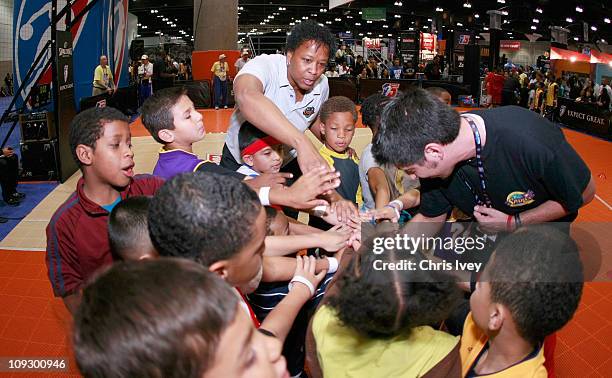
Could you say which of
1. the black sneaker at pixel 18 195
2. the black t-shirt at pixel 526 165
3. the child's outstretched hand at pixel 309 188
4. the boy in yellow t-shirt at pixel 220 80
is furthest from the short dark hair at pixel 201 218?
the boy in yellow t-shirt at pixel 220 80

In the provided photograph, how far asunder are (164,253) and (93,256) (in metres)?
0.98

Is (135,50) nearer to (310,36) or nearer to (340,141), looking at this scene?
(340,141)

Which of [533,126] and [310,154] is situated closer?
[533,126]

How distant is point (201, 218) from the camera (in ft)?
4.47

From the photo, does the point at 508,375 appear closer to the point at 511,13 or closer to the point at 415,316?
the point at 415,316

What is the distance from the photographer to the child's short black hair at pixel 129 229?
1.91 meters

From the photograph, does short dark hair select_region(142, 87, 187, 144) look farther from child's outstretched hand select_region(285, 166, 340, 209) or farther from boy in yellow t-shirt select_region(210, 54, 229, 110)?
boy in yellow t-shirt select_region(210, 54, 229, 110)

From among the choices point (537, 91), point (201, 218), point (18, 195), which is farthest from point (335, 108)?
point (537, 91)

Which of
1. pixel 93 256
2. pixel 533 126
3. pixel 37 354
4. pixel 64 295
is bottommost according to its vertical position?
pixel 37 354

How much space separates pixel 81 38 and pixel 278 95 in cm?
1215

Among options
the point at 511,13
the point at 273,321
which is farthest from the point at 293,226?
the point at 511,13

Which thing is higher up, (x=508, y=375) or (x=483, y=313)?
(x=483, y=313)

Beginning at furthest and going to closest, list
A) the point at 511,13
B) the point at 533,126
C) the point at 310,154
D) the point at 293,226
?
the point at 511,13 < the point at 293,226 < the point at 310,154 < the point at 533,126

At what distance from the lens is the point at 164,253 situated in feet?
4.79
